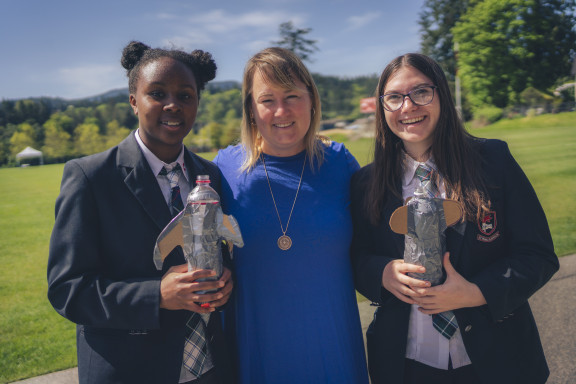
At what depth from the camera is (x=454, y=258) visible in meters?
2.10

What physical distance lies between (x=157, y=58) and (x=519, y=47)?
54.9m

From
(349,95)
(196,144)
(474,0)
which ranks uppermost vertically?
(474,0)

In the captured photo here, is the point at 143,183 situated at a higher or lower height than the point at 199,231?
higher

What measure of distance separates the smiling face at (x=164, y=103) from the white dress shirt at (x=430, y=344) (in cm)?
129

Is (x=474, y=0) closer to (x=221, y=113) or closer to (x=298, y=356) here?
(x=221, y=113)

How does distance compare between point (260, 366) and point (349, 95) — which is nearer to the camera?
point (260, 366)

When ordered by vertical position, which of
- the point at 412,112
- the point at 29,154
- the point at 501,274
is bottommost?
the point at 29,154

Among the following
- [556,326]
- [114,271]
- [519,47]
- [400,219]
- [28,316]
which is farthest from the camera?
[519,47]

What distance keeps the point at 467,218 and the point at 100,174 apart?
182 cm

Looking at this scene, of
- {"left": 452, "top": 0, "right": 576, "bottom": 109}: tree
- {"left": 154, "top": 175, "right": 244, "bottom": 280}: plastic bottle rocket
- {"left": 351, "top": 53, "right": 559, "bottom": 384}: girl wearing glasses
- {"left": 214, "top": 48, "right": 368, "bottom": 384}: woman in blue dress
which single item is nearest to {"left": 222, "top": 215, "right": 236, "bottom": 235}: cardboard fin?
{"left": 154, "top": 175, "right": 244, "bottom": 280}: plastic bottle rocket

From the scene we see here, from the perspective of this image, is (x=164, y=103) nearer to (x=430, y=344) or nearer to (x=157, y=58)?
(x=157, y=58)

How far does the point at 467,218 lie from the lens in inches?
82.0

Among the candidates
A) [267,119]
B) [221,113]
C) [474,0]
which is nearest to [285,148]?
[267,119]

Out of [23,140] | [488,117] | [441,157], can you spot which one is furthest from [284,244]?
[23,140]
